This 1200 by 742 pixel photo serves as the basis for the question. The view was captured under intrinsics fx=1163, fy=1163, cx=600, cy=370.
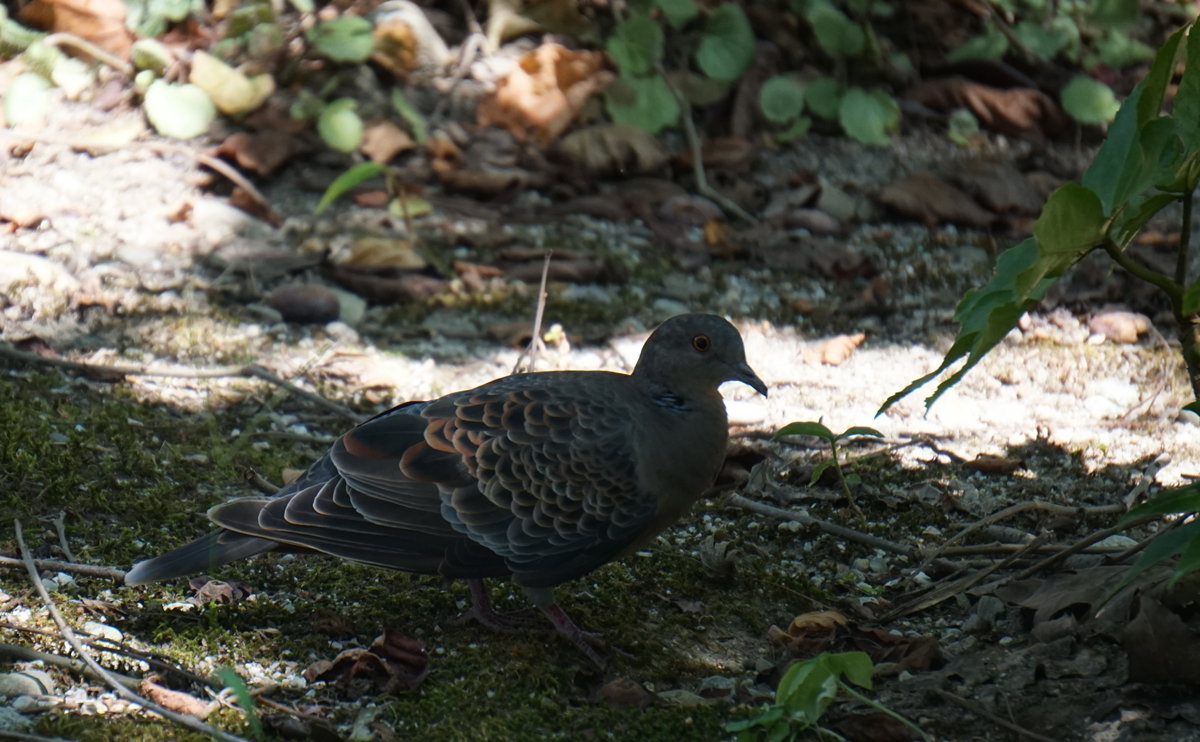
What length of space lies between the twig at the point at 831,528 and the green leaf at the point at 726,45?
10.8ft

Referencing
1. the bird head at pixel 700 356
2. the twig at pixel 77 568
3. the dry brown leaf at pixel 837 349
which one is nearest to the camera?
the twig at pixel 77 568

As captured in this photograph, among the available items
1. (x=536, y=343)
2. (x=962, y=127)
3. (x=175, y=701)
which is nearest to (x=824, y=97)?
(x=962, y=127)

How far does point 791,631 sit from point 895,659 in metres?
0.26

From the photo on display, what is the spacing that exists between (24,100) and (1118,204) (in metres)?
5.02

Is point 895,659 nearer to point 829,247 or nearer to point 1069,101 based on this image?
point 829,247

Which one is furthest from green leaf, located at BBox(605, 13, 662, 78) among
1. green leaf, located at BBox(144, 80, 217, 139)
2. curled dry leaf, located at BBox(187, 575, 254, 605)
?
curled dry leaf, located at BBox(187, 575, 254, 605)

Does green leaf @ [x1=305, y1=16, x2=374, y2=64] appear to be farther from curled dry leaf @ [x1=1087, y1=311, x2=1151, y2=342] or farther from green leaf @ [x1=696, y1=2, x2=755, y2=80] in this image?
curled dry leaf @ [x1=1087, y1=311, x2=1151, y2=342]

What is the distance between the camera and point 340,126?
5477mm

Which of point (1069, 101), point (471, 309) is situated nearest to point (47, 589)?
point (471, 309)

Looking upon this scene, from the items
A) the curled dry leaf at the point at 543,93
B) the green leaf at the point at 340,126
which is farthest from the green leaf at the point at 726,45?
the green leaf at the point at 340,126

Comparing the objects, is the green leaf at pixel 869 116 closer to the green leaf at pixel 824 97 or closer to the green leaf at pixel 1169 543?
the green leaf at pixel 824 97

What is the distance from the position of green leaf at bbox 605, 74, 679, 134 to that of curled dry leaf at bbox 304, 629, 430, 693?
152 inches

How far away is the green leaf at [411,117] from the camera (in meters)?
5.77

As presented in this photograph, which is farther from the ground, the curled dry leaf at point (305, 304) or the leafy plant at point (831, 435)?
the leafy plant at point (831, 435)
